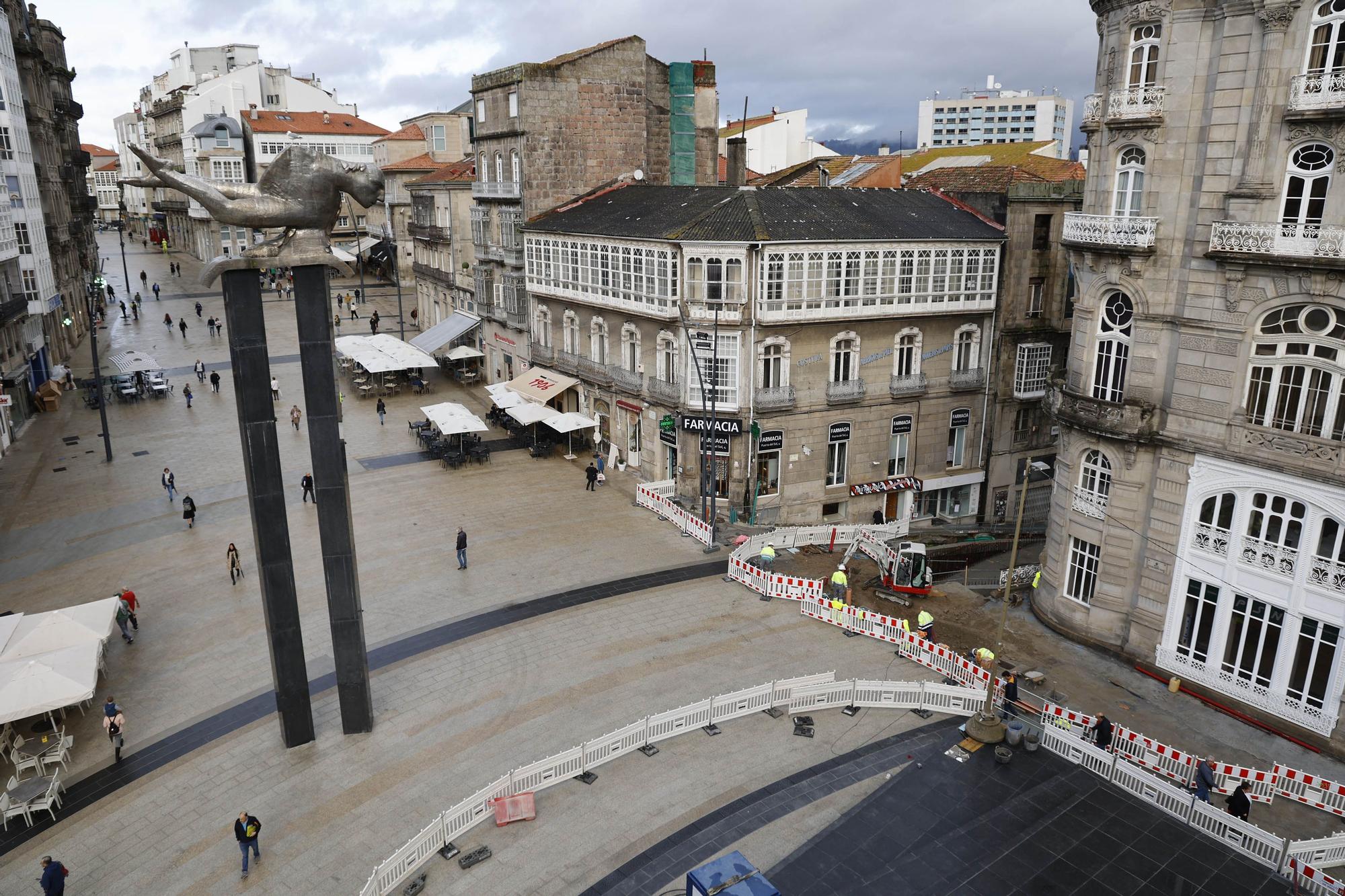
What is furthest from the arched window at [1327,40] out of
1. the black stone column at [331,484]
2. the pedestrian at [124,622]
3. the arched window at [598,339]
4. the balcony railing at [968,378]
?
the pedestrian at [124,622]

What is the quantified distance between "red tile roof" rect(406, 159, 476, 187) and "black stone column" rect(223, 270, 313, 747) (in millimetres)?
40329

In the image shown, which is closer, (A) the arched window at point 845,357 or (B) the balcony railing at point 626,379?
(A) the arched window at point 845,357

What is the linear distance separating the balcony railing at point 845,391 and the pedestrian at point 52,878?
93.0 ft

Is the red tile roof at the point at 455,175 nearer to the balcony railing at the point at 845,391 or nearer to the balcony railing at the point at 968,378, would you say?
the balcony railing at the point at 845,391

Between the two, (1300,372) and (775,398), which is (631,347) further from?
(1300,372)

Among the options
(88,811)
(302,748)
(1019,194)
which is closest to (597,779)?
(302,748)

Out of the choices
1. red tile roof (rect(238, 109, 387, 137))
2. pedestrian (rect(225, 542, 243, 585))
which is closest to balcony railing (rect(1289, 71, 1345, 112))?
pedestrian (rect(225, 542, 243, 585))

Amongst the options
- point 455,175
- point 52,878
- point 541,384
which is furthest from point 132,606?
point 455,175

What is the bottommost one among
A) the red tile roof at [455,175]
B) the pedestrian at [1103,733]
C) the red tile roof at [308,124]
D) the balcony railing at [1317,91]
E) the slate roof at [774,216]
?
the pedestrian at [1103,733]

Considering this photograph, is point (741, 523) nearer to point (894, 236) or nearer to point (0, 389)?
point (894, 236)

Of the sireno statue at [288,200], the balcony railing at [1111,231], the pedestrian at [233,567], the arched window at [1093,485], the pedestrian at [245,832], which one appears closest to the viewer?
the pedestrian at [245,832]

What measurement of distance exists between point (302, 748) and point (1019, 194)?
34.1 metres

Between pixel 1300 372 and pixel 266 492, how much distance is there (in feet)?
77.0

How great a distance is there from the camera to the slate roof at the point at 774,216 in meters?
33.8
